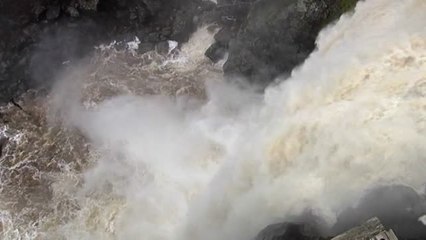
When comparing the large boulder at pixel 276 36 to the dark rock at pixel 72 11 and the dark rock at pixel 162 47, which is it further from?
the dark rock at pixel 72 11

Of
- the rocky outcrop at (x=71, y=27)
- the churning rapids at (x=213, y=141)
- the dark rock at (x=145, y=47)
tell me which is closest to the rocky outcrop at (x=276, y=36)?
the churning rapids at (x=213, y=141)

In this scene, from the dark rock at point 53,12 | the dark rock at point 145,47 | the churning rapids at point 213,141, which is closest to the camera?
the churning rapids at point 213,141

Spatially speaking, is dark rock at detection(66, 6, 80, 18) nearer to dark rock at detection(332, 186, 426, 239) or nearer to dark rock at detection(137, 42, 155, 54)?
dark rock at detection(137, 42, 155, 54)

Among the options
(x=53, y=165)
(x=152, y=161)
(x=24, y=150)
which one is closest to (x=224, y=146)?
(x=152, y=161)

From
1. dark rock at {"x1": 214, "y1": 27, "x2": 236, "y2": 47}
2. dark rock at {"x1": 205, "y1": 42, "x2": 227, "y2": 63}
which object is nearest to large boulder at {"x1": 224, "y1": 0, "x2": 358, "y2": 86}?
dark rock at {"x1": 205, "y1": 42, "x2": 227, "y2": 63}

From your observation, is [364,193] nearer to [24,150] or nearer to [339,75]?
[339,75]
